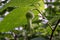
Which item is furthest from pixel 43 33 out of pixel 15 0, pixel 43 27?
pixel 15 0

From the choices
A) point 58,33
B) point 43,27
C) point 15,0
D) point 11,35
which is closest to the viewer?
point 15,0

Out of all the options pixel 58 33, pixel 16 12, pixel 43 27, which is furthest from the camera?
pixel 58 33

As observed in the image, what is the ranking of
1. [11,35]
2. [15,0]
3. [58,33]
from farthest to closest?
[58,33], [11,35], [15,0]

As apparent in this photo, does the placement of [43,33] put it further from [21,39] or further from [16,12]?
[16,12]

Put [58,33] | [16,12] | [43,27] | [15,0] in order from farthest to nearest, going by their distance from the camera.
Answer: [58,33] → [43,27] → [16,12] → [15,0]

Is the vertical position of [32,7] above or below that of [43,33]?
above

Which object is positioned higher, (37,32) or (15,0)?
(15,0)

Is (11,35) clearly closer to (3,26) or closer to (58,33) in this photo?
(58,33)

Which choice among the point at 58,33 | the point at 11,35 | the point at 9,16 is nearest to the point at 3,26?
the point at 9,16

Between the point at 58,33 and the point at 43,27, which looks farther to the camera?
the point at 58,33
